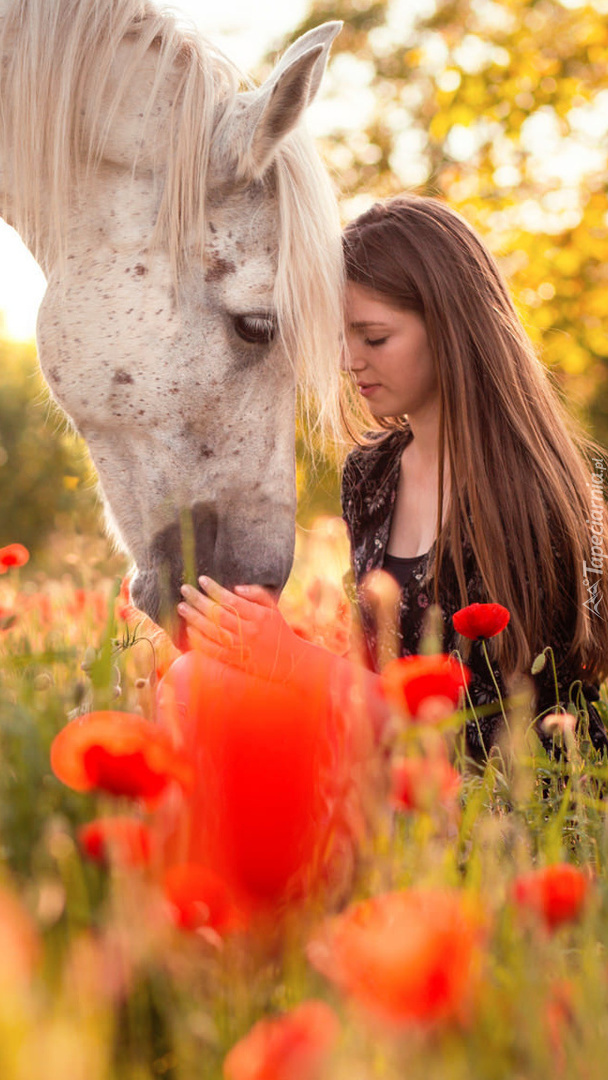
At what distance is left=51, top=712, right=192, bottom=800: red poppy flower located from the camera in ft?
2.43

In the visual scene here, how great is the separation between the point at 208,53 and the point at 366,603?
1.63 metres

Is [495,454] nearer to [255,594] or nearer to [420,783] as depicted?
[255,594]

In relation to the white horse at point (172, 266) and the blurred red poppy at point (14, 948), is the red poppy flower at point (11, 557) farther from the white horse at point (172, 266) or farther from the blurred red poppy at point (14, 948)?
the blurred red poppy at point (14, 948)

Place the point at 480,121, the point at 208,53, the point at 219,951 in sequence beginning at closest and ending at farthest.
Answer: the point at 219,951 < the point at 208,53 < the point at 480,121

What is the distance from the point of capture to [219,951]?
837mm

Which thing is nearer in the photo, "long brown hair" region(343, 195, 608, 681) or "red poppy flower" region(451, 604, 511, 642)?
"red poppy flower" region(451, 604, 511, 642)

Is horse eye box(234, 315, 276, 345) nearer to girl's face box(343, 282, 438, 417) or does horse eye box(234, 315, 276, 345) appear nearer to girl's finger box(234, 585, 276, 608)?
girl's face box(343, 282, 438, 417)

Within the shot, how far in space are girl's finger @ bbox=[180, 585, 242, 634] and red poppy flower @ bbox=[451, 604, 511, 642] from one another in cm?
56

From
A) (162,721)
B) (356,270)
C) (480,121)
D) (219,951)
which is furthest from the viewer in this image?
(480,121)

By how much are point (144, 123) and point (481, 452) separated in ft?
4.22

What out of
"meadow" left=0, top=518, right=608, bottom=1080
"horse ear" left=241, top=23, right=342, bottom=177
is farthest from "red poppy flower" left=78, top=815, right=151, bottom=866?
"horse ear" left=241, top=23, right=342, bottom=177

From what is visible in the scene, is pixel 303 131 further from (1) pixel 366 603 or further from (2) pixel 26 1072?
(2) pixel 26 1072

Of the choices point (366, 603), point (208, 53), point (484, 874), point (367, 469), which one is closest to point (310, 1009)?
point (484, 874)

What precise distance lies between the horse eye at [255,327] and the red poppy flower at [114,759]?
5.39ft
